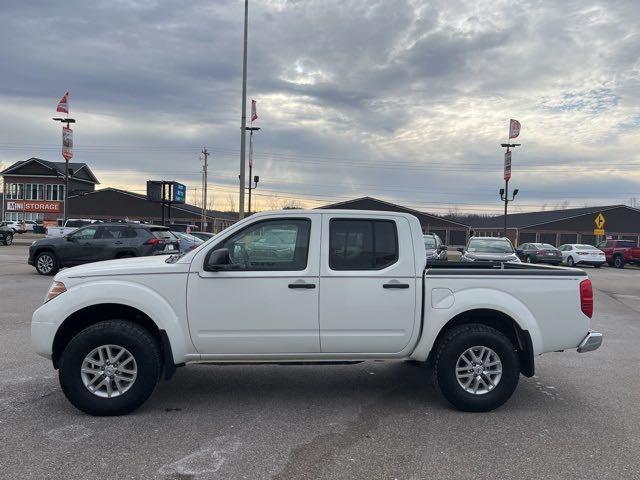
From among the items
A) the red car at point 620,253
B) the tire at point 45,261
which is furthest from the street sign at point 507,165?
the tire at point 45,261

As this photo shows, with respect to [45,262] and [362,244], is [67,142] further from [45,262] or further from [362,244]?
[362,244]

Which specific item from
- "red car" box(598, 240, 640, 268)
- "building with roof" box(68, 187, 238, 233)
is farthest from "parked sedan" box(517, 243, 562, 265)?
"building with roof" box(68, 187, 238, 233)

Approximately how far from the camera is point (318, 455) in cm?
388

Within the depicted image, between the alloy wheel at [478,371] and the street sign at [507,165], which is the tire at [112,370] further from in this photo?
the street sign at [507,165]

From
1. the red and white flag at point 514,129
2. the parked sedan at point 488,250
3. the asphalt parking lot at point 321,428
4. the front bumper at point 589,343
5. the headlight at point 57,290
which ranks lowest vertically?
the asphalt parking lot at point 321,428

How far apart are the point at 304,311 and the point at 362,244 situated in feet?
2.78

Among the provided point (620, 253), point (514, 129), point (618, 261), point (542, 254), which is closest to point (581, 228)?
point (618, 261)

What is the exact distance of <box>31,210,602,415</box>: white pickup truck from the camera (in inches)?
181

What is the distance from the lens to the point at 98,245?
15445 mm

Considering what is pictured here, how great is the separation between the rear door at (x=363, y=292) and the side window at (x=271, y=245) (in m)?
0.22

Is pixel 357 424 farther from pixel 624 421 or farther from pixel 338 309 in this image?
pixel 624 421

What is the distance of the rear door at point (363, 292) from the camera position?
4762mm

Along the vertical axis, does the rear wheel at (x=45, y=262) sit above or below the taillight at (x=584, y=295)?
below

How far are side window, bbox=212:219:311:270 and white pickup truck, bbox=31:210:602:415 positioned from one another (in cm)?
1
